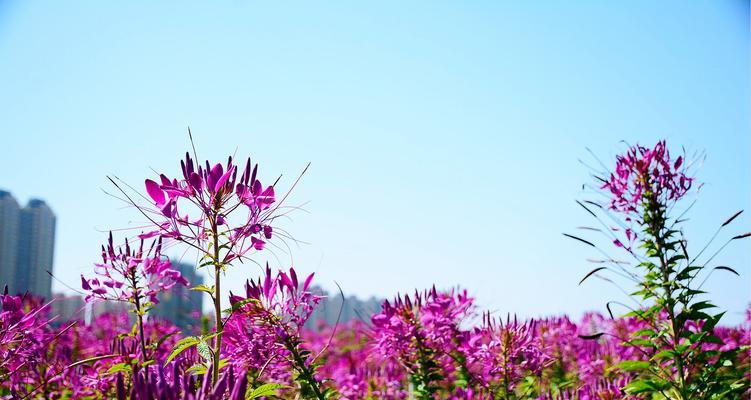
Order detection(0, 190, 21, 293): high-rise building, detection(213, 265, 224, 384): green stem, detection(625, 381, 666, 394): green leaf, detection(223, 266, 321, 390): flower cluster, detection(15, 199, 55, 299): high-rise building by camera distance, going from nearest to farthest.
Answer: detection(213, 265, 224, 384): green stem < detection(223, 266, 321, 390): flower cluster < detection(625, 381, 666, 394): green leaf < detection(0, 190, 21, 293): high-rise building < detection(15, 199, 55, 299): high-rise building

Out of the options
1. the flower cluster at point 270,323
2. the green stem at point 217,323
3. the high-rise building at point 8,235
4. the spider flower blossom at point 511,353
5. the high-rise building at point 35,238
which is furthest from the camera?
the high-rise building at point 35,238

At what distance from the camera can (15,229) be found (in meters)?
42.3

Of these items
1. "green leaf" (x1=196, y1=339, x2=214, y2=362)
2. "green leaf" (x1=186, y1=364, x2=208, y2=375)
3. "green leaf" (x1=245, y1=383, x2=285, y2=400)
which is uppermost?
"green leaf" (x1=196, y1=339, x2=214, y2=362)

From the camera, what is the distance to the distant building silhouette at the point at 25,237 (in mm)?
40094

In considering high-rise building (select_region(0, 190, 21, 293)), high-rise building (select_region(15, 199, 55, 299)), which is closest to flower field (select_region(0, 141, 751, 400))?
high-rise building (select_region(0, 190, 21, 293))

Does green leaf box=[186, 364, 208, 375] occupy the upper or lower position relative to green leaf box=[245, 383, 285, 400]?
upper

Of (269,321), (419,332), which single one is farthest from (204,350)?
(419,332)

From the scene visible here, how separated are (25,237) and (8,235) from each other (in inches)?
64.7

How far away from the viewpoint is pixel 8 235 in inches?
1618

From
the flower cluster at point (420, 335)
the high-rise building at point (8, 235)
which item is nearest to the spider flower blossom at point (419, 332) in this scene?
the flower cluster at point (420, 335)

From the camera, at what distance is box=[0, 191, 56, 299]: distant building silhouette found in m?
40.1

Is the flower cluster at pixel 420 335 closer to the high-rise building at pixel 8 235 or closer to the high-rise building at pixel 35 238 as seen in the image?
the high-rise building at pixel 8 235

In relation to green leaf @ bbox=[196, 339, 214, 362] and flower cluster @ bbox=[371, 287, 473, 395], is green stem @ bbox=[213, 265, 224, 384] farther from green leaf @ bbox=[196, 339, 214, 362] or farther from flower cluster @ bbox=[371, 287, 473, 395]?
flower cluster @ bbox=[371, 287, 473, 395]

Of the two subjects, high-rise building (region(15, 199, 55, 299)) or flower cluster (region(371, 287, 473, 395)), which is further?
high-rise building (region(15, 199, 55, 299))
